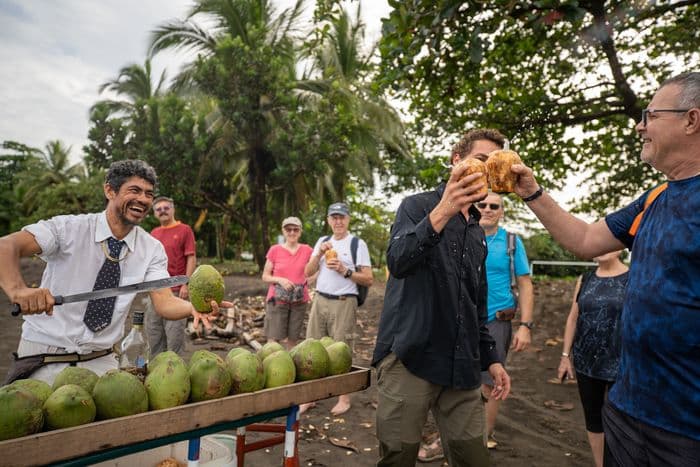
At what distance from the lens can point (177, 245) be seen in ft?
19.4

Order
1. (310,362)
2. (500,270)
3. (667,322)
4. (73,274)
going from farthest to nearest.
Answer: (500,270) → (73,274) → (310,362) → (667,322)

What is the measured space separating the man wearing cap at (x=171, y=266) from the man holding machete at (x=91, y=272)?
2700 millimetres

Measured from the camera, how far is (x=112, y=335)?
2.77 meters

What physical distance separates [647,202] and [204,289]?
7.25ft

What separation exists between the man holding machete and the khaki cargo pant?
1.08 metres

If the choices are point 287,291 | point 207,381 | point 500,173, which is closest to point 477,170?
point 500,173

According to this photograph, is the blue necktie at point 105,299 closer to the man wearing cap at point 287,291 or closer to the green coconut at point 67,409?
the green coconut at point 67,409

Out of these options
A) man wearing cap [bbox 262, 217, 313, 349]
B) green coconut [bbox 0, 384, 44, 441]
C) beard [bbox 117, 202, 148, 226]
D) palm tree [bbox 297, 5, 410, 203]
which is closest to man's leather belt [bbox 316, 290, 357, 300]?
man wearing cap [bbox 262, 217, 313, 349]

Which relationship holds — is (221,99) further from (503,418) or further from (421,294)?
(421,294)

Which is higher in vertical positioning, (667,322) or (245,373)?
(667,322)

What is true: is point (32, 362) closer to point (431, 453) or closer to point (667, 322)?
point (667, 322)

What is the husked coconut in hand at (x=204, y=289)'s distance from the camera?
8.41ft

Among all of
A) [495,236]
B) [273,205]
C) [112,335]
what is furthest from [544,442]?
[273,205]

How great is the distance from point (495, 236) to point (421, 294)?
207cm
